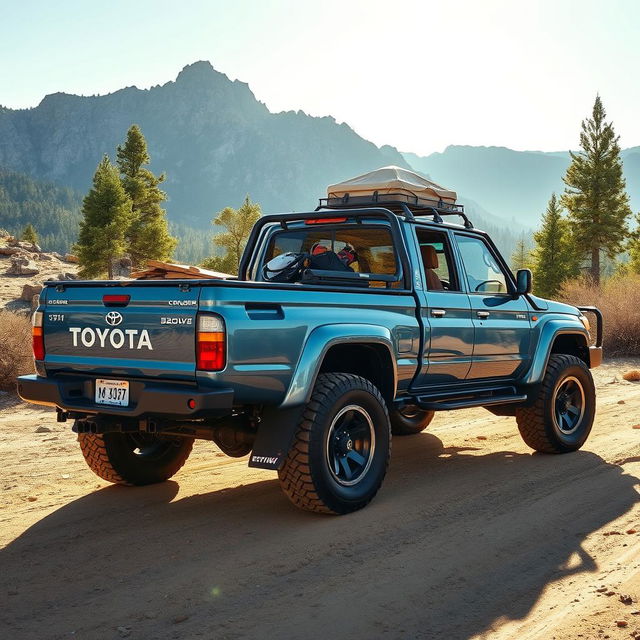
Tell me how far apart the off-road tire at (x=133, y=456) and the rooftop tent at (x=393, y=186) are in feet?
16.8

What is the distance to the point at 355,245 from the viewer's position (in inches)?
239

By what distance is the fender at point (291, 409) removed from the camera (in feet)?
14.5

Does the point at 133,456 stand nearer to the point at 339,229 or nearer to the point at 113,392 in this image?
the point at 113,392

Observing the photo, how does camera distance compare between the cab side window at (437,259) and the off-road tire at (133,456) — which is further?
the cab side window at (437,259)

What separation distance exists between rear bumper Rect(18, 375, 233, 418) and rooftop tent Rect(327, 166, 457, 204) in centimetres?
592

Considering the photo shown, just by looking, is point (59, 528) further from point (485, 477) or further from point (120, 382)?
point (485, 477)

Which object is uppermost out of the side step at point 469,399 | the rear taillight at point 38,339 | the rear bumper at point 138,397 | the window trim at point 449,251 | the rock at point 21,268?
the rock at point 21,268

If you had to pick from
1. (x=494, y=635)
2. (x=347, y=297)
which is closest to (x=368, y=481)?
(x=347, y=297)

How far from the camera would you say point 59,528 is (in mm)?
4645

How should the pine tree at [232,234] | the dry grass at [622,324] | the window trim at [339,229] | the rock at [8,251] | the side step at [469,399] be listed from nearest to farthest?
the window trim at [339,229] → the side step at [469,399] → the dry grass at [622,324] → the rock at [8,251] → the pine tree at [232,234]

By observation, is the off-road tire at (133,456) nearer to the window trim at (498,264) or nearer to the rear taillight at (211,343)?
the rear taillight at (211,343)

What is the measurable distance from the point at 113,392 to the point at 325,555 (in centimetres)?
159

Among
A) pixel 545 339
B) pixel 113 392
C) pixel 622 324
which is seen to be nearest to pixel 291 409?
pixel 113 392

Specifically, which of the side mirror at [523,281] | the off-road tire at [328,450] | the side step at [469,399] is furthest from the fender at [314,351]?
the side mirror at [523,281]
